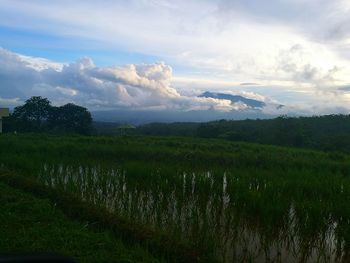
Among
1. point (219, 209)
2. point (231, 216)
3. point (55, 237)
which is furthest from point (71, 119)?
point (55, 237)

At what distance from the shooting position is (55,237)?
5.59 m

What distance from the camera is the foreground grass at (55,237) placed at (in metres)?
5.03

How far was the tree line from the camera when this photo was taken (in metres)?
35.4

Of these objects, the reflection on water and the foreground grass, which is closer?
the foreground grass

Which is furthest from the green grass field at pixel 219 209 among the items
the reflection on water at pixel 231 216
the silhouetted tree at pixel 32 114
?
the silhouetted tree at pixel 32 114

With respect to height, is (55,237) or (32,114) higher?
(32,114)

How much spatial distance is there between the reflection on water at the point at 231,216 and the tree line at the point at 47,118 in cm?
2705

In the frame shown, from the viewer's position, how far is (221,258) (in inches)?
220

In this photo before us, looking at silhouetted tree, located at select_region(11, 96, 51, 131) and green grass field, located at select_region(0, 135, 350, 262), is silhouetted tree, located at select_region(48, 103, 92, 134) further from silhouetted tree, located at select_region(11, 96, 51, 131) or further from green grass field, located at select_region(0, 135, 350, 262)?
green grass field, located at select_region(0, 135, 350, 262)

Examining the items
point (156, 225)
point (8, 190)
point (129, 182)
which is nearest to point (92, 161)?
point (129, 182)

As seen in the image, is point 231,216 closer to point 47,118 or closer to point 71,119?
point 71,119

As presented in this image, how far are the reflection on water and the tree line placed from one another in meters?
27.1

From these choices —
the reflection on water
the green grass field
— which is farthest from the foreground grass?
the reflection on water

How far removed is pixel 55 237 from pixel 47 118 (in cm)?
3380
